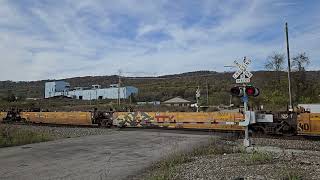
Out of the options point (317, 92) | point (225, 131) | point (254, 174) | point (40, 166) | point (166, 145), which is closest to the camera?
point (254, 174)

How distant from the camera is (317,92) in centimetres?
5553

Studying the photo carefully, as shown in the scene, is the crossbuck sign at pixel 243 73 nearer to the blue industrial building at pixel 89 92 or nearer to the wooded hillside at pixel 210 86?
the wooded hillside at pixel 210 86

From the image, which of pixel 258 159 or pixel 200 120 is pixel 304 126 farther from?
pixel 258 159

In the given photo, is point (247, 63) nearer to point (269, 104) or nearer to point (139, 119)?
point (139, 119)

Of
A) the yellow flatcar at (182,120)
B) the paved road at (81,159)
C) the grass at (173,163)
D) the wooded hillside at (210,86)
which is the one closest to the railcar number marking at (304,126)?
the yellow flatcar at (182,120)

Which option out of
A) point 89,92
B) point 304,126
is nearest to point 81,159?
point 304,126

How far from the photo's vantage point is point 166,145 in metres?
16.4

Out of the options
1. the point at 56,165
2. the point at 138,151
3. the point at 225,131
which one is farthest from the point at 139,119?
the point at 56,165

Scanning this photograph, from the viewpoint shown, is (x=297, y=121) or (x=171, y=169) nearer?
(x=171, y=169)

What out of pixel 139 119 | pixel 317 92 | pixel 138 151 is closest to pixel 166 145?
pixel 138 151

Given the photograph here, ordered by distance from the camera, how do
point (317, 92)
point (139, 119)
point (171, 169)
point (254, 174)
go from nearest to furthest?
point (254, 174), point (171, 169), point (139, 119), point (317, 92)

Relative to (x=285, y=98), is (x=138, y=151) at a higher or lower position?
lower

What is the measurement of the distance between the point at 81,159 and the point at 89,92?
124 m

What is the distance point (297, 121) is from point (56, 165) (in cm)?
1346
